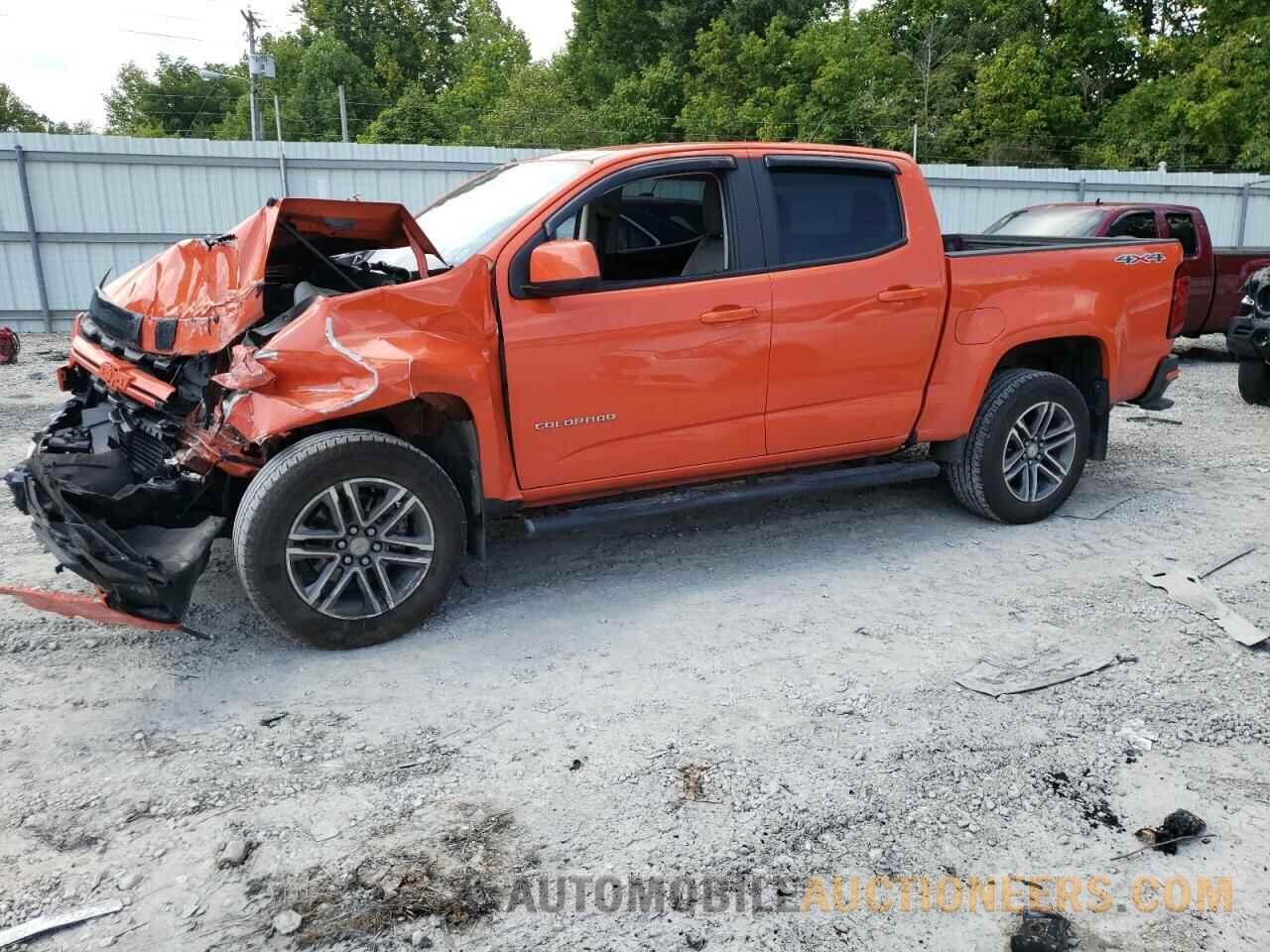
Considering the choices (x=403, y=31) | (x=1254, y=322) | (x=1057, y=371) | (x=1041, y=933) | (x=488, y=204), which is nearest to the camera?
(x=1041, y=933)

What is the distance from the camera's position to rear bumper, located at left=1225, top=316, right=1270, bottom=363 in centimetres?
843

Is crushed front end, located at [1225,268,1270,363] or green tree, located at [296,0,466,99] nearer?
crushed front end, located at [1225,268,1270,363]

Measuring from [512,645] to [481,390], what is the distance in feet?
3.50

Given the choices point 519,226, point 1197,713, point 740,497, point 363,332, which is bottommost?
point 1197,713

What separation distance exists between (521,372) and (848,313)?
5.47ft

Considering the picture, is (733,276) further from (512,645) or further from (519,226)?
(512,645)

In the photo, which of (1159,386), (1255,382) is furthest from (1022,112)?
(1159,386)

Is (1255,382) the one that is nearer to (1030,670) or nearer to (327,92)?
(1030,670)

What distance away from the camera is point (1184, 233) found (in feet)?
35.4

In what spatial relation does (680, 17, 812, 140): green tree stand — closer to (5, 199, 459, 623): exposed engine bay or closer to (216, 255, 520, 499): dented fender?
(5, 199, 459, 623): exposed engine bay

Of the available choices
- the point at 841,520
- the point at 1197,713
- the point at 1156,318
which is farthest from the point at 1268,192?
the point at 1197,713

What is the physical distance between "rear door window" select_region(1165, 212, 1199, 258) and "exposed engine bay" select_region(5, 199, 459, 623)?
944 centimetres

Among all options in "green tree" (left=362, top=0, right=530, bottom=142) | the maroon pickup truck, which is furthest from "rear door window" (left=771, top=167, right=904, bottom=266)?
"green tree" (left=362, top=0, right=530, bottom=142)

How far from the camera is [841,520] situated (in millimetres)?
5723
